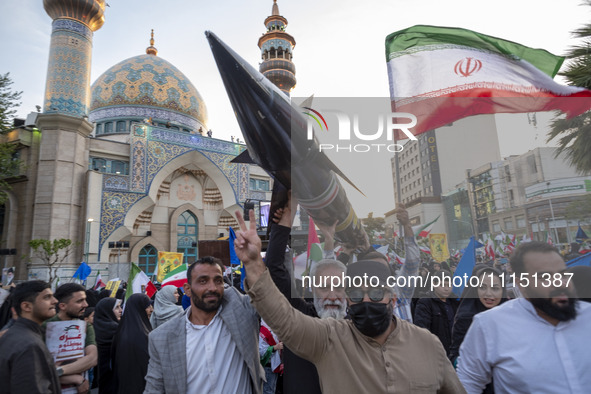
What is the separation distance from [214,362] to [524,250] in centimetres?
192

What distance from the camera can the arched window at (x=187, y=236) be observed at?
2186 cm

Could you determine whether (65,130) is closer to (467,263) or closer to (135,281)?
(135,281)

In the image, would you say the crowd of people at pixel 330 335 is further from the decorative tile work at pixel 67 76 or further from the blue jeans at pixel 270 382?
the decorative tile work at pixel 67 76

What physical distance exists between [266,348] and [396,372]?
2.26 m

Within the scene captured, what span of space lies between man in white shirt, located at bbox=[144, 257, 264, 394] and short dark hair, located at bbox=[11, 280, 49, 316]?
100 centimetres

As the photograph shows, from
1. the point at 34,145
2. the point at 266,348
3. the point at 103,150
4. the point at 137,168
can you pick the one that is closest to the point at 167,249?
the point at 137,168

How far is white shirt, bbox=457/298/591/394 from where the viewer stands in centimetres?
161

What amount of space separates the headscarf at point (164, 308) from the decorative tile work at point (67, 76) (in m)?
17.4

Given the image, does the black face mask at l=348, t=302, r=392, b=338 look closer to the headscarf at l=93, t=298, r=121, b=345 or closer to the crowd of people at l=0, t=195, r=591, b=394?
the crowd of people at l=0, t=195, r=591, b=394

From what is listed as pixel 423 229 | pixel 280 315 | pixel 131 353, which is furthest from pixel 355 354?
pixel 131 353

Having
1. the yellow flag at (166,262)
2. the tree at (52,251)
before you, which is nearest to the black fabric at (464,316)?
the yellow flag at (166,262)

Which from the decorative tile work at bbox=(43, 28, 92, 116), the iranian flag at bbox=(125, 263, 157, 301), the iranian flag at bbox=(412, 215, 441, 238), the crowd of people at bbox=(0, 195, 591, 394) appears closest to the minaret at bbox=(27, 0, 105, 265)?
the decorative tile work at bbox=(43, 28, 92, 116)

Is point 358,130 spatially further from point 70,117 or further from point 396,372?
point 70,117

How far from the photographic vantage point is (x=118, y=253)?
1894 centimetres
